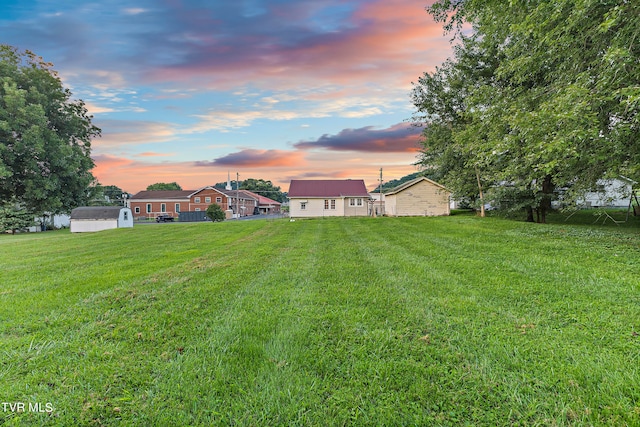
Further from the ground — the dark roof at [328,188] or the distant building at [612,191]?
the dark roof at [328,188]

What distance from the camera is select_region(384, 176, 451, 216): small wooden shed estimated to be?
25688mm

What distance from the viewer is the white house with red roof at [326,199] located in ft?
98.9

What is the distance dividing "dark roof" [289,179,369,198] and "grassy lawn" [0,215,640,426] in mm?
25381

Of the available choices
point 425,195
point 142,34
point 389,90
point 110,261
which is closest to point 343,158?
point 425,195

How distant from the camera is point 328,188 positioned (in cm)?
3144

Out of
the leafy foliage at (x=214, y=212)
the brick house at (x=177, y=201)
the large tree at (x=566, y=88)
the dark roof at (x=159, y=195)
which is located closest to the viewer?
the large tree at (x=566, y=88)

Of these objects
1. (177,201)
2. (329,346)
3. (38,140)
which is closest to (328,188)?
(38,140)

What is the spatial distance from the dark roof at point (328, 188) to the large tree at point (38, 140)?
19.9 meters

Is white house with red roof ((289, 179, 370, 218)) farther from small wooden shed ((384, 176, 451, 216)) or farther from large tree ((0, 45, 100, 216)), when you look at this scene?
large tree ((0, 45, 100, 216))

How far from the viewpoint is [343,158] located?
1239 inches

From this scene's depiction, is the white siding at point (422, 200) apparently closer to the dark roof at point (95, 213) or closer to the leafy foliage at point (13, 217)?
the dark roof at point (95, 213)

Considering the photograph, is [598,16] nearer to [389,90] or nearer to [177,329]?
[389,90]

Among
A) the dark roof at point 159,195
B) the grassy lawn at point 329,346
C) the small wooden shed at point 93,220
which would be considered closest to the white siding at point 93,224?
the small wooden shed at point 93,220

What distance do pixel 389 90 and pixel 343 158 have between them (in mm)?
16555
